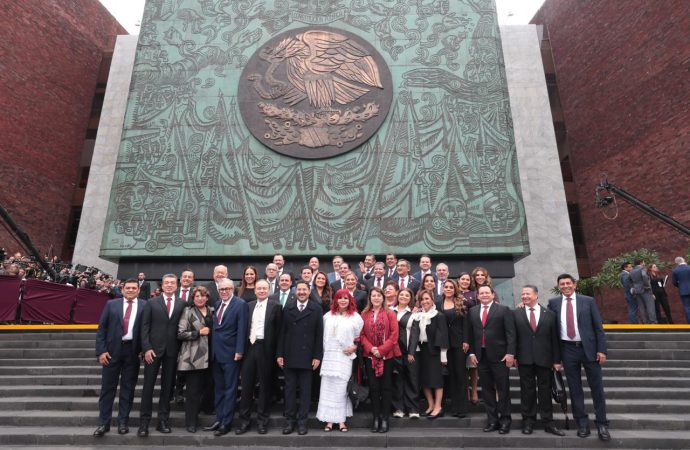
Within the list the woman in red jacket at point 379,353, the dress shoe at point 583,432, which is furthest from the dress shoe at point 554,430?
the woman in red jacket at point 379,353

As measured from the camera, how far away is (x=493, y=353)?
5.44m

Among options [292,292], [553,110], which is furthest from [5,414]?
[553,110]

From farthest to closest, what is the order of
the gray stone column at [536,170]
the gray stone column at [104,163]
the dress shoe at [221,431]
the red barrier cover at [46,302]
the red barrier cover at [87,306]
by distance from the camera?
the gray stone column at [104,163], the gray stone column at [536,170], the red barrier cover at [87,306], the red barrier cover at [46,302], the dress shoe at [221,431]

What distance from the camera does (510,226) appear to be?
1382cm

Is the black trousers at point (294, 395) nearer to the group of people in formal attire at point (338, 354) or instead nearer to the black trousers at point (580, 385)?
the group of people in formal attire at point (338, 354)

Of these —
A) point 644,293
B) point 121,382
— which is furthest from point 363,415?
point 644,293

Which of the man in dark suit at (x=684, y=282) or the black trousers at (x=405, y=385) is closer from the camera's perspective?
the black trousers at (x=405, y=385)

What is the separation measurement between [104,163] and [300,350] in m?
18.6

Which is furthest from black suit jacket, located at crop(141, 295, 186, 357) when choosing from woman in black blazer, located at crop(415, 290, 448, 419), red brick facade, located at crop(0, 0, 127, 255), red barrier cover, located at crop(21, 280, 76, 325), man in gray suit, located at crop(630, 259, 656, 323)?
red brick facade, located at crop(0, 0, 127, 255)

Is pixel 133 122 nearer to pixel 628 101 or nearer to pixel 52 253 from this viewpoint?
pixel 52 253

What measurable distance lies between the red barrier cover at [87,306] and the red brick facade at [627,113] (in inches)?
737

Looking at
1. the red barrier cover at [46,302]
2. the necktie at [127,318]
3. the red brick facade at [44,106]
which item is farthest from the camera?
the red brick facade at [44,106]

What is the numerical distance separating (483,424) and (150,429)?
4132 mm

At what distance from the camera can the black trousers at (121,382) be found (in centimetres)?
533
